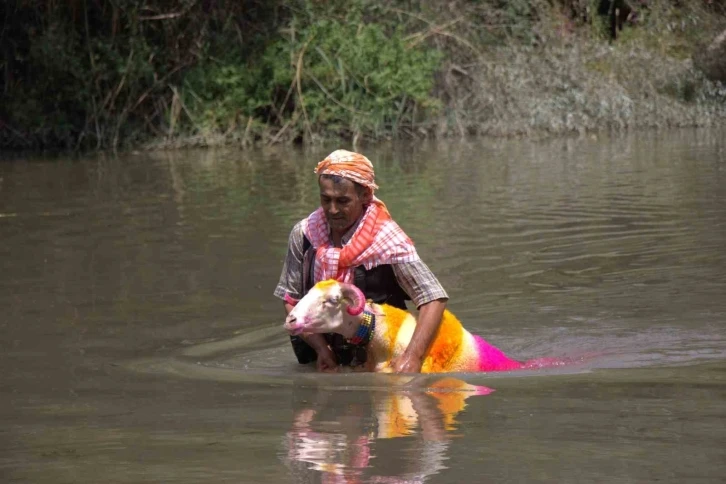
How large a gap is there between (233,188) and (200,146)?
22.0ft

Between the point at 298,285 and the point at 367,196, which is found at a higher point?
the point at 367,196

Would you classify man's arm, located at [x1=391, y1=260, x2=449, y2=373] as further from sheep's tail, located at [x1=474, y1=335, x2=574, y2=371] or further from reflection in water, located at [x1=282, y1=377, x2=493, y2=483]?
sheep's tail, located at [x1=474, y1=335, x2=574, y2=371]

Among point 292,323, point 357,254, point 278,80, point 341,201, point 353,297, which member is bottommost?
point 292,323

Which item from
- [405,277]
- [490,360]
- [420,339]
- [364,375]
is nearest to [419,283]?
[405,277]

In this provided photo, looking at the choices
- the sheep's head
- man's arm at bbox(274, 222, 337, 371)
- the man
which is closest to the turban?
the man

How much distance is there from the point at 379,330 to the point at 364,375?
22 cm

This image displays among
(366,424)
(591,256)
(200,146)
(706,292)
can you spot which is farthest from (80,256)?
(200,146)

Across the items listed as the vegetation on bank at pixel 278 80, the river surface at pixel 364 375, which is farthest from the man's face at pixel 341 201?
the vegetation on bank at pixel 278 80

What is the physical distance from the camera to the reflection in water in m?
4.48

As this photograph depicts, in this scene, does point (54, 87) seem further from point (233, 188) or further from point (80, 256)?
point (80, 256)

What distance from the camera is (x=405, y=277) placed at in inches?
239

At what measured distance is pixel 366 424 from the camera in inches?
207

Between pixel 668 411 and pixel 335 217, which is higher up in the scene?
pixel 335 217

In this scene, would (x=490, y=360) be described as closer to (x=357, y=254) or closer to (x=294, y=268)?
(x=357, y=254)
